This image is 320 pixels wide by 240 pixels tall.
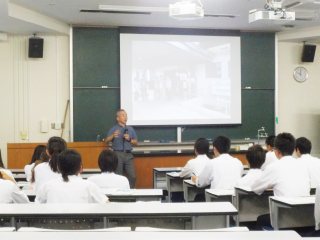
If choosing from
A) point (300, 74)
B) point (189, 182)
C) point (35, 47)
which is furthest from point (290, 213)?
point (300, 74)

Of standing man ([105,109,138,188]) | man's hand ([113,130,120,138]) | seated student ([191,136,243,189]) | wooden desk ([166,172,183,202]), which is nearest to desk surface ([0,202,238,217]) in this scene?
seated student ([191,136,243,189])

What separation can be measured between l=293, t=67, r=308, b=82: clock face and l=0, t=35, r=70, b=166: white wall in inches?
193

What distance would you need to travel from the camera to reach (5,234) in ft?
7.52

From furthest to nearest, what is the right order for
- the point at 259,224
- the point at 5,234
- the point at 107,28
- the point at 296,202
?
the point at 107,28 < the point at 259,224 < the point at 296,202 < the point at 5,234

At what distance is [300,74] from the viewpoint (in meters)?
10.5

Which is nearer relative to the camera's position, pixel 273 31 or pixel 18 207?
pixel 18 207

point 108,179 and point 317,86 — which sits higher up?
point 317,86

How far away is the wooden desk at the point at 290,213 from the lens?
12.8ft

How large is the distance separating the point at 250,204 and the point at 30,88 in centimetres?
564

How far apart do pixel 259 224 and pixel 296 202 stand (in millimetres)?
862

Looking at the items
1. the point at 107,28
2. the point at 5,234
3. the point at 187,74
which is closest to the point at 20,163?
the point at 107,28

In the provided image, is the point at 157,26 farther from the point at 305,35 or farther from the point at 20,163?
the point at 20,163

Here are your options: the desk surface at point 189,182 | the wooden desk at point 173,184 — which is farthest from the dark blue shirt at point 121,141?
the desk surface at point 189,182

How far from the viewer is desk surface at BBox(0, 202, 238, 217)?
10.5 ft
